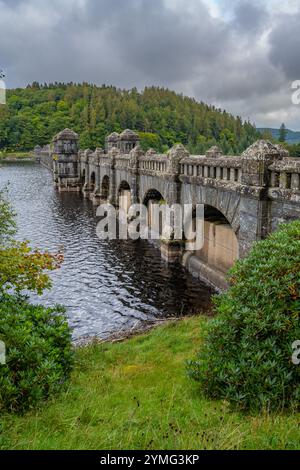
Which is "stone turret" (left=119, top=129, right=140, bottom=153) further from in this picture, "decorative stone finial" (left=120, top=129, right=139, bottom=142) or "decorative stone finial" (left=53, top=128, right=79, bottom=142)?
"decorative stone finial" (left=53, top=128, right=79, bottom=142)

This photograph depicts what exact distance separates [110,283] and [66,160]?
151 ft

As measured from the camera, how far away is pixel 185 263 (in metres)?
24.3

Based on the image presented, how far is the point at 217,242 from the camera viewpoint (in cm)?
2227

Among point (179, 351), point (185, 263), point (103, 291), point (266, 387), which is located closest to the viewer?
point (266, 387)

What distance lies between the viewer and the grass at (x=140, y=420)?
5.63 meters

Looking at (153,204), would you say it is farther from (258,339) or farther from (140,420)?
(140,420)

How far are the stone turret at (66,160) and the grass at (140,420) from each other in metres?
57.1

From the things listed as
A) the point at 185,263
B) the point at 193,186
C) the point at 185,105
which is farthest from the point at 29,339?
the point at 185,105

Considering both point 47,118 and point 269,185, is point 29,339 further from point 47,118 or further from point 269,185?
point 47,118

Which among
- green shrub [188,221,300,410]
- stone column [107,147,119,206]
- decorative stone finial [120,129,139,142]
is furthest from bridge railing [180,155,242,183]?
decorative stone finial [120,129,139,142]

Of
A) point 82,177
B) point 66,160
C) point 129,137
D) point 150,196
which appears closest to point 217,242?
point 150,196
